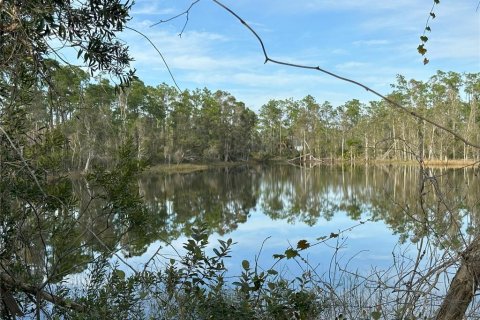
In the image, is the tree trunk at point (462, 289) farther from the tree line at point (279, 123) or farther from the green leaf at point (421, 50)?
the tree line at point (279, 123)

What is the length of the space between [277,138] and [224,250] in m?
59.2

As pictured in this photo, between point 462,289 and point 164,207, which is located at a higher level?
point 462,289

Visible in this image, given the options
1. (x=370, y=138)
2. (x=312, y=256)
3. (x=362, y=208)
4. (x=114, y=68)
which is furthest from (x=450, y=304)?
(x=370, y=138)

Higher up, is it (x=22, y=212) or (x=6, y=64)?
(x=6, y=64)

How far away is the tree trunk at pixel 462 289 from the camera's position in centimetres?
156

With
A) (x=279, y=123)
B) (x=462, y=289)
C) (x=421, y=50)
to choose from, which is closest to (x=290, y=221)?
(x=462, y=289)

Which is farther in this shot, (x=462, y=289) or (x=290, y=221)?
(x=290, y=221)

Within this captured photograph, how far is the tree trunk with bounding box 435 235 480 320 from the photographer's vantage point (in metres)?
1.56

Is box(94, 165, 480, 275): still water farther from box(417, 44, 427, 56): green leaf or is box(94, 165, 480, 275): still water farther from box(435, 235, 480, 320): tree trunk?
box(417, 44, 427, 56): green leaf

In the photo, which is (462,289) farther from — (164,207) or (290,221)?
(164,207)

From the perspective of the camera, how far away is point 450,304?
1646 millimetres

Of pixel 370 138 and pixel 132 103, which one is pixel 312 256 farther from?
pixel 370 138

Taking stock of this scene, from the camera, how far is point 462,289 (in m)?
1.64

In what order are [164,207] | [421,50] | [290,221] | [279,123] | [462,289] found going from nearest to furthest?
1. [421,50]
2. [462,289]
3. [290,221]
4. [164,207]
5. [279,123]
